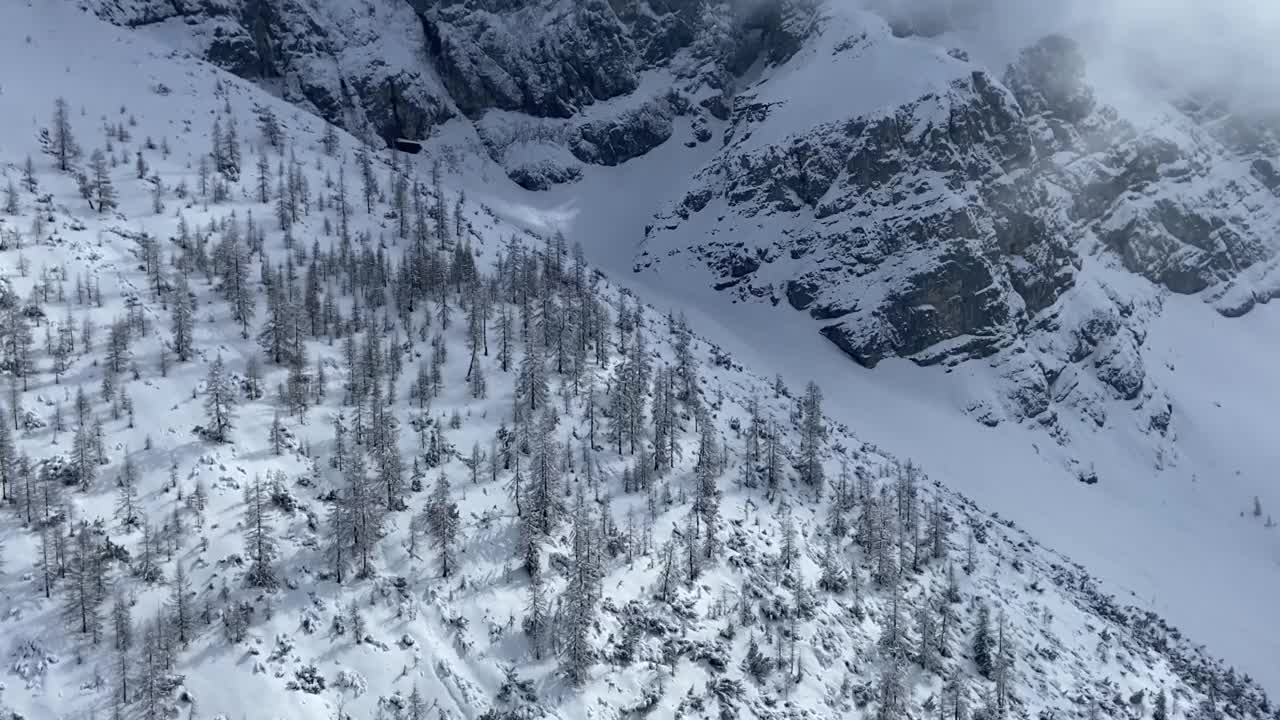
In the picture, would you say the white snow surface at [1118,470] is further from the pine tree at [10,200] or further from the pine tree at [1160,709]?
the pine tree at [10,200]

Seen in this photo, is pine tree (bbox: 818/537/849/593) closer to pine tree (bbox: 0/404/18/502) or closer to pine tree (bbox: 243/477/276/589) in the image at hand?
pine tree (bbox: 243/477/276/589)

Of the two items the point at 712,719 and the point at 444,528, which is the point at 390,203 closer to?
the point at 444,528

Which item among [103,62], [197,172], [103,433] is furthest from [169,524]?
[103,62]

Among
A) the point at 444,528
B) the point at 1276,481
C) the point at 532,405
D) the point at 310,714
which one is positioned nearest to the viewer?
the point at 310,714

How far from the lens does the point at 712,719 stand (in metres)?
69.5

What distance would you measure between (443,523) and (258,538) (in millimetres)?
13234

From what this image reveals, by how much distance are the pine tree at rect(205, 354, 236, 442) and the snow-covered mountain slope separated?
0.56 m

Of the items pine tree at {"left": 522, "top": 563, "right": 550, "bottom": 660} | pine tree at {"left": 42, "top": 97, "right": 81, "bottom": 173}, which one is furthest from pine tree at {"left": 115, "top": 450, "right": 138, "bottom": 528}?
pine tree at {"left": 42, "top": 97, "right": 81, "bottom": 173}

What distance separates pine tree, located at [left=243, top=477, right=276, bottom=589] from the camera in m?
66.4

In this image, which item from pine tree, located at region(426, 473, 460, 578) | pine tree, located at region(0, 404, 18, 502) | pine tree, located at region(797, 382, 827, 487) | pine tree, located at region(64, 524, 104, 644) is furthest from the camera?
pine tree, located at region(797, 382, 827, 487)

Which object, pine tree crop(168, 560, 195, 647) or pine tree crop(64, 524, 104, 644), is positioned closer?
pine tree crop(64, 524, 104, 644)

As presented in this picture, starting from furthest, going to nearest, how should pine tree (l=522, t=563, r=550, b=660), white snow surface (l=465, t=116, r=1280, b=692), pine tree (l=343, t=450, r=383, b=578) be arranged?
white snow surface (l=465, t=116, r=1280, b=692) < pine tree (l=343, t=450, r=383, b=578) < pine tree (l=522, t=563, r=550, b=660)

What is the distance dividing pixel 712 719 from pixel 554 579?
15811 mm

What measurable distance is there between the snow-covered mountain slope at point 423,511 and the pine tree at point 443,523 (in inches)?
9.6
